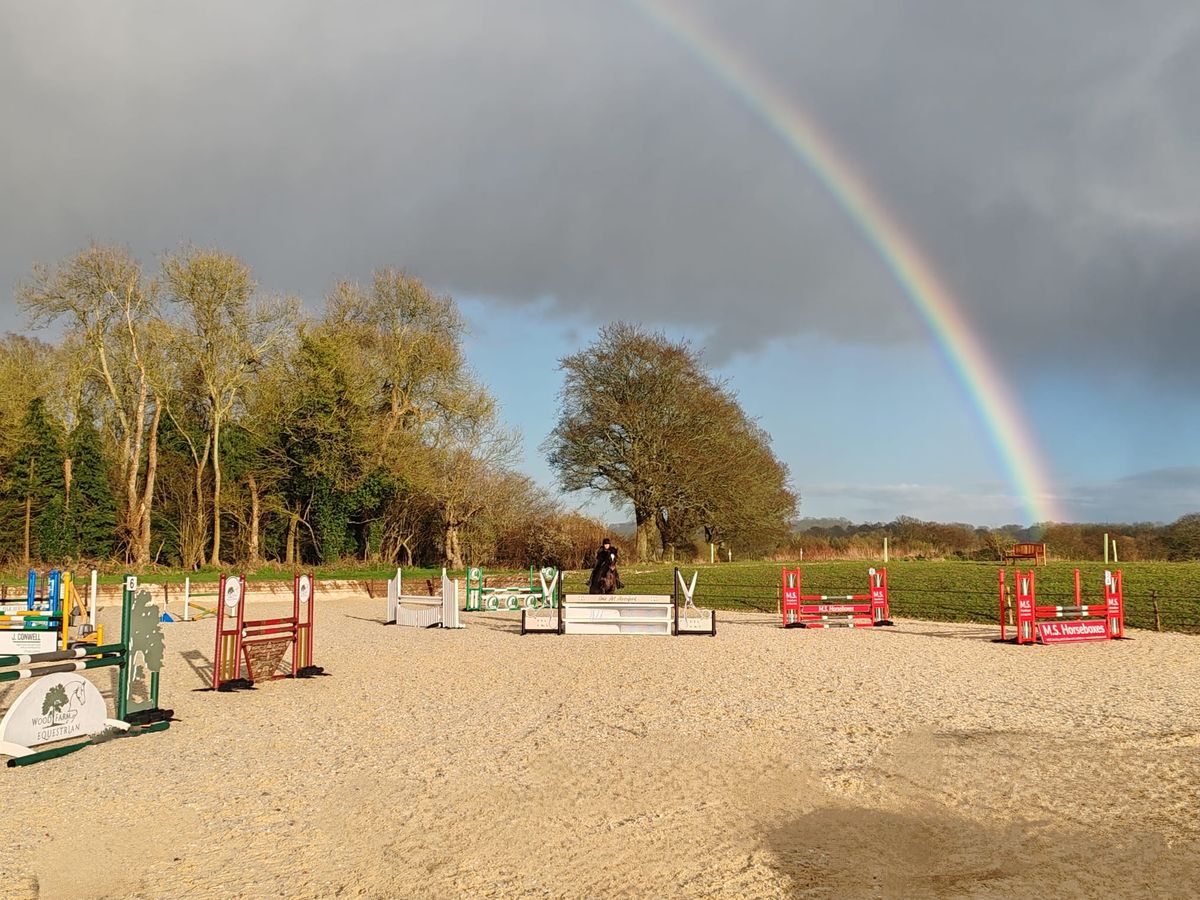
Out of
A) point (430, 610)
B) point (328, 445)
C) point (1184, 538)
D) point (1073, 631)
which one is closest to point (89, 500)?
point (328, 445)

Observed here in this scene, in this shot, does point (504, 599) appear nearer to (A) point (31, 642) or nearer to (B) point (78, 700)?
(A) point (31, 642)

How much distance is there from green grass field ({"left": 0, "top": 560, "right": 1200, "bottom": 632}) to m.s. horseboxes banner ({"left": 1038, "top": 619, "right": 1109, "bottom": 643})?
304cm

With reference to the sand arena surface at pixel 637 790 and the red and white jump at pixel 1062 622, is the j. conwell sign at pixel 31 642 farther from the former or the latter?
the red and white jump at pixel 1062 622

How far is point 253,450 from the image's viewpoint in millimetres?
40938

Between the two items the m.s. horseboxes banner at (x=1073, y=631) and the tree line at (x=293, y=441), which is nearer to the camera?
the m.s. horseboxes banner at (x=1073, y=631)

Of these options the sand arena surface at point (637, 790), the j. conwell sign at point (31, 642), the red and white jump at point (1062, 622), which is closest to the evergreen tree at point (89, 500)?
the j. conwell sign at point (31, 642)

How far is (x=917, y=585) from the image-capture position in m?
29.0

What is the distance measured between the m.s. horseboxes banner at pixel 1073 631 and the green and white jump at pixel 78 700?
14.7 metres

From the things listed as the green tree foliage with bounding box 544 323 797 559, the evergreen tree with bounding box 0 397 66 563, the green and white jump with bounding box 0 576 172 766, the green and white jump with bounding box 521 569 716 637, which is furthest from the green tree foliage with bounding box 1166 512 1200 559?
the evergreen tree with bounding box 0 397 66 563

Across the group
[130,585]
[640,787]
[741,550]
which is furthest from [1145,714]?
[741,550]

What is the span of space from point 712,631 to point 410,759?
35.2 feet

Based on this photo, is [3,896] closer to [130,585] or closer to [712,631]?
[130,585]

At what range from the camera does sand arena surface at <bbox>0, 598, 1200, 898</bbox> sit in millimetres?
5340

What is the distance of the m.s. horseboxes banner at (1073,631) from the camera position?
666 inches
